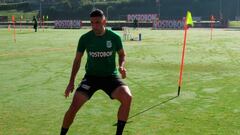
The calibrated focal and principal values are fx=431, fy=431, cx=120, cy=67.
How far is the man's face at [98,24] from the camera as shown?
6.95m

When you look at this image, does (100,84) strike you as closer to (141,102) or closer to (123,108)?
(123,108)

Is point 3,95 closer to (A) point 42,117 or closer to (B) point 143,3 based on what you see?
(A) point 42,117

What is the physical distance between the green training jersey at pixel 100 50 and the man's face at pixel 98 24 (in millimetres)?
157

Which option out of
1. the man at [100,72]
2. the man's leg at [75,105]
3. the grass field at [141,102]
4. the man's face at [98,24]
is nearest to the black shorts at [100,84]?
the man at [100,72]

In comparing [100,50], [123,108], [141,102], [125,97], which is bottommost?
[141,102]

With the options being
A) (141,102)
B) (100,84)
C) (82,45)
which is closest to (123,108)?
(100,84)

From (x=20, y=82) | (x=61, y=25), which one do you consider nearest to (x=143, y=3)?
(x=61, y=25)

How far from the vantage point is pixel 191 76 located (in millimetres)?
14992

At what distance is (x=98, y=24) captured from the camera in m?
6.98

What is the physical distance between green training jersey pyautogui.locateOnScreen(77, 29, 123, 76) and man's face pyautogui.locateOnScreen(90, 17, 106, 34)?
0.16 metres

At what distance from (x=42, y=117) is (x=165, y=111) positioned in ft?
8.88

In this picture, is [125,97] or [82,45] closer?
[125,97]

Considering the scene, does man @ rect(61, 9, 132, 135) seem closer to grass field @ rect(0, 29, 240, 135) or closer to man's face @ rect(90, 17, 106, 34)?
man's face @ rect(90, 17, 106, 34)

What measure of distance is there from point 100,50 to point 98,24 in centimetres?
46
